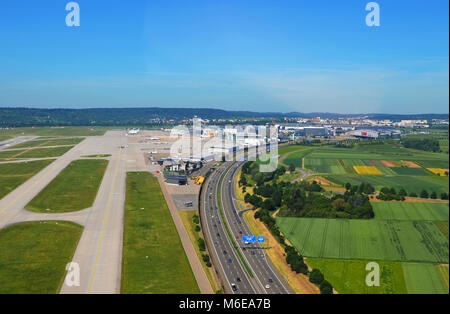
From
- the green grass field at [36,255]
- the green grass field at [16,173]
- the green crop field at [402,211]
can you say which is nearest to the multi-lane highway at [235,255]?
the green grass field at [36,255]

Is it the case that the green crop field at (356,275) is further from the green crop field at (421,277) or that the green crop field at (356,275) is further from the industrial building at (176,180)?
the industrial building at (176,180)

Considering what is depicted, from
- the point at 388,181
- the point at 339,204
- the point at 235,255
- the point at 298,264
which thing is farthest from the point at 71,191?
the point at 388,181

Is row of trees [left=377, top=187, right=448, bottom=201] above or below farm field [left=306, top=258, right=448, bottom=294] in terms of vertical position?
above

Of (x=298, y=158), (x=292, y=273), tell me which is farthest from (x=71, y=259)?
(x=298, y=158)

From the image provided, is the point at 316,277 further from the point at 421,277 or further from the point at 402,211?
the point at 402,211

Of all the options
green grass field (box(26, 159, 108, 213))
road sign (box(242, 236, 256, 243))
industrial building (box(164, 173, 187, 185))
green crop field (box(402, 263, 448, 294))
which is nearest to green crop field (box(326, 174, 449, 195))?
green crop field (box(402, 263, 448, 294))

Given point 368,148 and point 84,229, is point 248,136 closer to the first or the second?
point 368,148

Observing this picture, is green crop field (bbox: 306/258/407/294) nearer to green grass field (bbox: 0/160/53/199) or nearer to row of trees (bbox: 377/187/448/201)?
row of trees (bbox: 377/187/448/201)
